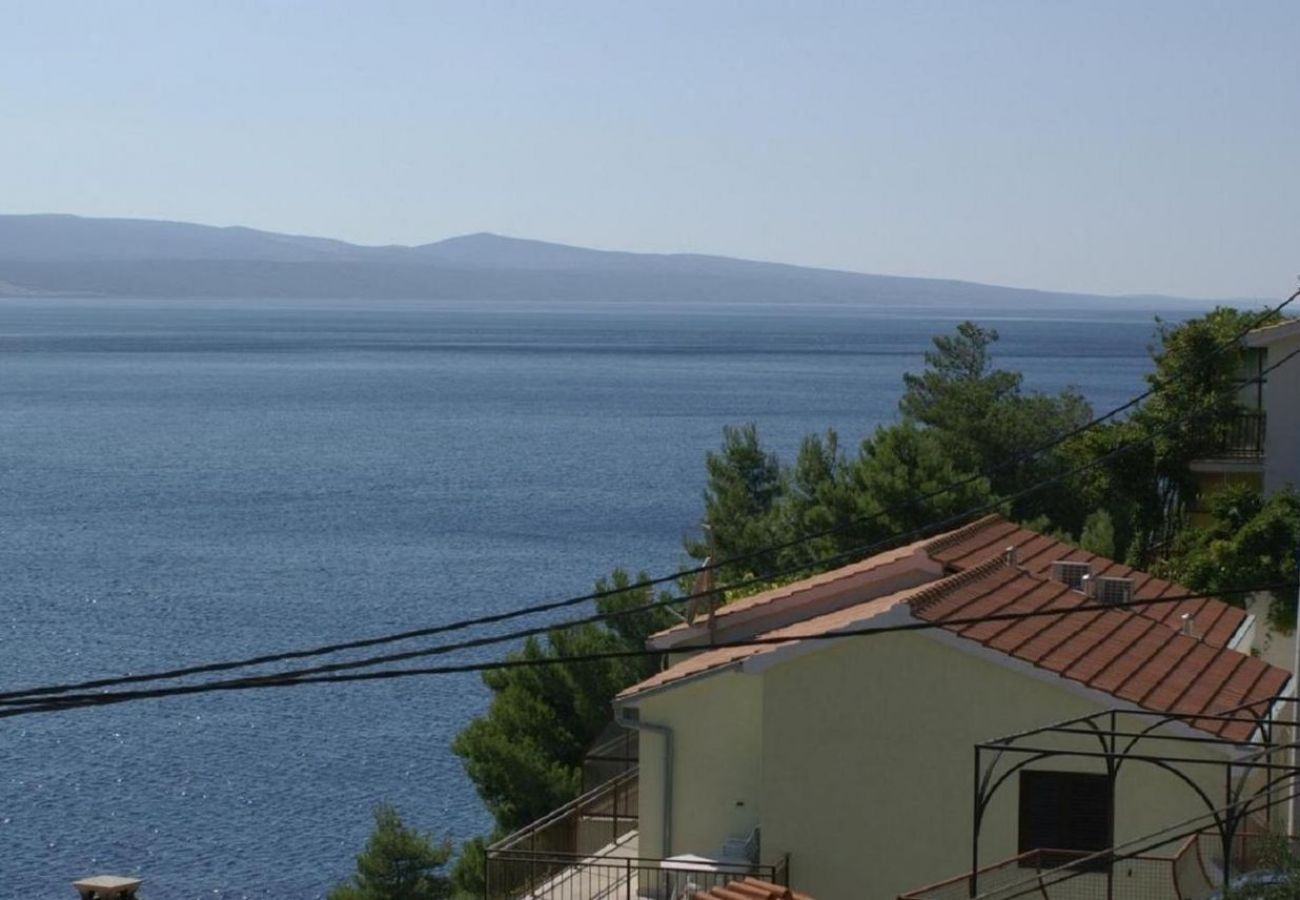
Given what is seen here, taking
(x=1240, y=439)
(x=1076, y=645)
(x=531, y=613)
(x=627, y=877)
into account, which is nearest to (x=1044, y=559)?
(x=1076, y=645)

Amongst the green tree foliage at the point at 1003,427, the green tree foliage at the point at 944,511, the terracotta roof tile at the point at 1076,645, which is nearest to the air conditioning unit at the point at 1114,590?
the terracotta roof tile at the point at 1076,645

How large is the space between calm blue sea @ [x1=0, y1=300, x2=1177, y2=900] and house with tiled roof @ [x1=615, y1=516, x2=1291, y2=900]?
20.4m

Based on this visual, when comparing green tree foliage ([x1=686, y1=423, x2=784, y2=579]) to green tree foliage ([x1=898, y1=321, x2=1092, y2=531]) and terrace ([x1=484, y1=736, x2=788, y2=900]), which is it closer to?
green tree foliage ([x1=898, y1=321, x2=1092, y2=531])

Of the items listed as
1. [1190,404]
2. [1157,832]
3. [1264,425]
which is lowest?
[1157,832]

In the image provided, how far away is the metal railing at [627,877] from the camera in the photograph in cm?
1664

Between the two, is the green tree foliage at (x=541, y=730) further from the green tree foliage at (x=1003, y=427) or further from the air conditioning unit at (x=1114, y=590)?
the air conditioning unit at (x=1114, y=590)

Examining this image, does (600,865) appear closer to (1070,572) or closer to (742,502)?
(1070,572)

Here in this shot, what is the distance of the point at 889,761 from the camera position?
1669 centimetres

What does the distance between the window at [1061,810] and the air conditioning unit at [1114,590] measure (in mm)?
4191

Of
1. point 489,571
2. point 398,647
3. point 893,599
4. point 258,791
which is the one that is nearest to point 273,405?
point 489,571

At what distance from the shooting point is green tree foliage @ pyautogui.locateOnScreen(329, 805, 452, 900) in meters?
31.0

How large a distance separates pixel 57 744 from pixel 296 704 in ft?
23.0

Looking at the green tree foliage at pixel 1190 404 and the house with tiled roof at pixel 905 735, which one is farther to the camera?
the green tree foliage at pixel 1190 404

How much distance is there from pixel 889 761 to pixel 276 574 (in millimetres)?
60585
